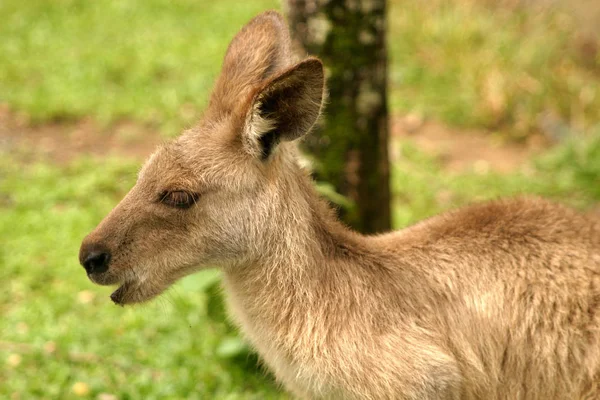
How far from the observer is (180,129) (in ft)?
12.4

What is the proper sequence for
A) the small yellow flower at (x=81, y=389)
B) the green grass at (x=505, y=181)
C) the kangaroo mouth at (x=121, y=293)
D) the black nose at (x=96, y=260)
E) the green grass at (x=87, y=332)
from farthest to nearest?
the green grass at (x=505, y=181) < the green grass at (x=87, y=332) < the small yellow flower at (x=81, y=389) < the kangaroo mouth at (x=121, y=293) < the black nose at (x=96, y=260)

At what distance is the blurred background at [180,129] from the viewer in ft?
15.9

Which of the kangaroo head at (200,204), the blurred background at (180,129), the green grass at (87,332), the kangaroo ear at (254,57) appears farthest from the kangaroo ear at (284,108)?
the green grass at (87,332)

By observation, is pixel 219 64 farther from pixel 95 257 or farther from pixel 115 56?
pixel 95 257

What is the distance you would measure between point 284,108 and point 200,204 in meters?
0.53

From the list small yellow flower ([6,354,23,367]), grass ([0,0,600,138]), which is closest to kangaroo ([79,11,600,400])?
small yellow flower ([6,354,23,367])

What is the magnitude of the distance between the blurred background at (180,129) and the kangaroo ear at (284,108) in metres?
0.65

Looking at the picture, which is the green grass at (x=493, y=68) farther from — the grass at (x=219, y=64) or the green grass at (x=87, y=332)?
the green grass at (x=87, y=332)

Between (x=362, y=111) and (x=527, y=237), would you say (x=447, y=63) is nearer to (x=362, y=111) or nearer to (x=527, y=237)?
(x=362, y=111)

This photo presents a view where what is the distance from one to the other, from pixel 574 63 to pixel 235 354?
6404 mm

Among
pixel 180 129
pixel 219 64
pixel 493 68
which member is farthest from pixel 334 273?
pixel 219 64

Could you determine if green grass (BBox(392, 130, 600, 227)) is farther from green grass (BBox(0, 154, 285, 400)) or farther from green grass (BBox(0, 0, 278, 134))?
green grass (BBox(0, 154, 285, 400))

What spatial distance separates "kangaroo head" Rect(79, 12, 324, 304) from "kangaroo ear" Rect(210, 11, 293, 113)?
0.12 m

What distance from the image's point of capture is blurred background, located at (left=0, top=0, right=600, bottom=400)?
15.9 feet
